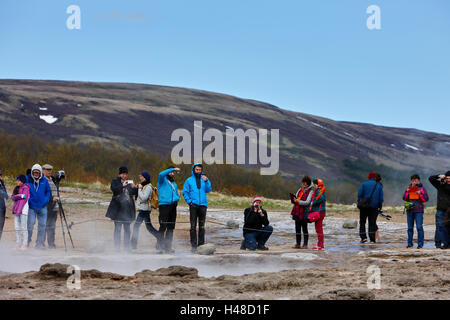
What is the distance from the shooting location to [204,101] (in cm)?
17375

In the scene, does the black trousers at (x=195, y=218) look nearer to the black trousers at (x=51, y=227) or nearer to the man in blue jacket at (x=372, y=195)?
the black trousers at (x=51, y=227)

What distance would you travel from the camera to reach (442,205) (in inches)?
617

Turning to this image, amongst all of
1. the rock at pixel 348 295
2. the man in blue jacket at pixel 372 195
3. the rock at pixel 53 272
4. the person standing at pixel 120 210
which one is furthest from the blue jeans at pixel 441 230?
the rock at pixel 53 272

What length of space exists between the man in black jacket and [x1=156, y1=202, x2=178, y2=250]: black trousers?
19.6ft

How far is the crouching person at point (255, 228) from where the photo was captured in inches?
610

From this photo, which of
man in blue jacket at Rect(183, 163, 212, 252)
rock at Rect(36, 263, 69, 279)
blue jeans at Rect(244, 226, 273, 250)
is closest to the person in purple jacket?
blue jeans at Rect(244, 226, 273, 250)

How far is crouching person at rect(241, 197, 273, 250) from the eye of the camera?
50.8 ft

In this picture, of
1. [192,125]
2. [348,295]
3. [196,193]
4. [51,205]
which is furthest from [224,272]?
[192,125]

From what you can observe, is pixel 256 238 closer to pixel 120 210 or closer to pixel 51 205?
pixel 120 210

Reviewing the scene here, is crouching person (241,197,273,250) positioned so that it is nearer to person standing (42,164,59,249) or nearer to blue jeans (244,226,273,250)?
blue jeans (244,226,273,250)

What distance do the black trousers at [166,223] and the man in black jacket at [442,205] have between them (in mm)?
5966

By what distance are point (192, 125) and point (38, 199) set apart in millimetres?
121899

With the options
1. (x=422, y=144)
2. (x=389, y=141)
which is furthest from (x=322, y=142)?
(x=422, y=144)
